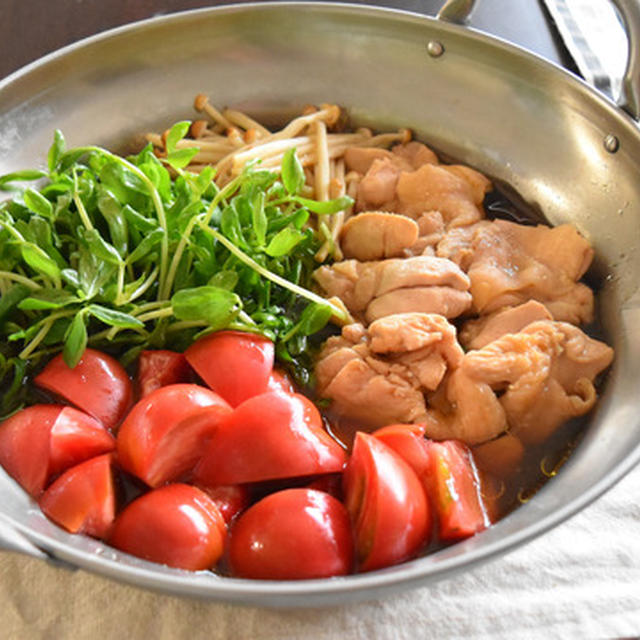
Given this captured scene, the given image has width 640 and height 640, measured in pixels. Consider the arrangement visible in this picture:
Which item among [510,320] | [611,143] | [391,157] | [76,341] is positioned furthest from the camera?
[391,157]

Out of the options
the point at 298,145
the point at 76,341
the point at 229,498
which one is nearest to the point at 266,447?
the point at 229,498

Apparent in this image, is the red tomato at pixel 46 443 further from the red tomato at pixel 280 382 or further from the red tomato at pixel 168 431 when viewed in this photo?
the red tomato at pixel 280 382

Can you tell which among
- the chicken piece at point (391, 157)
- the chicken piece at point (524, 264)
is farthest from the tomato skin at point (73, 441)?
the chicken piece at point (391, 157)

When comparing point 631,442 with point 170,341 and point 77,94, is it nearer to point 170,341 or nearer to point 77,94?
point 170,341

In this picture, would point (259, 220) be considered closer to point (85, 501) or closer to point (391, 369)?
point (391, 369)

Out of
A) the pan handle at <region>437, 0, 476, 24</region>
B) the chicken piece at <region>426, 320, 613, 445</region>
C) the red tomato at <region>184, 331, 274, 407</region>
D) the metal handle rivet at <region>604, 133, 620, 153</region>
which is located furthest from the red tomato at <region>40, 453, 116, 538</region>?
the pan handle at <region>437, 0, 476, 24</region>

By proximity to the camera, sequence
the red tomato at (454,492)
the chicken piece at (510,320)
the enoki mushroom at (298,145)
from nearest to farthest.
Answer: the red tomato at (454,492), the chicken piece at (510,320), the enoki mushroom at (298,145)

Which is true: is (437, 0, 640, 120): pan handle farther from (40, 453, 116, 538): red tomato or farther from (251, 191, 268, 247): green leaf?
(40, 453, 116, 538): red tomato
